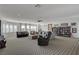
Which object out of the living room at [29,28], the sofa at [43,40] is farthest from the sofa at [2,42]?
the sofa at [43,40]

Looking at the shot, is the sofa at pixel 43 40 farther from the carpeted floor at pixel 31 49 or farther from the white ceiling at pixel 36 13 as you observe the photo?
the white ceiling at pixel 36 13

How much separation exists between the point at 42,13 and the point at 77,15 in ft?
4.94

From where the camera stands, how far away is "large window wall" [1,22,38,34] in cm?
310

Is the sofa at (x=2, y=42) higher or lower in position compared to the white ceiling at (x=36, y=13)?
lower

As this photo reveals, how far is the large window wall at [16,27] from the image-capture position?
A: 10.2 feet

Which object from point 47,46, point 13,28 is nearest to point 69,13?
point 47,46

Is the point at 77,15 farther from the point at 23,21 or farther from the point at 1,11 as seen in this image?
the point at 1,11

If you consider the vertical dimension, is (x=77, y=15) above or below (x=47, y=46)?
above

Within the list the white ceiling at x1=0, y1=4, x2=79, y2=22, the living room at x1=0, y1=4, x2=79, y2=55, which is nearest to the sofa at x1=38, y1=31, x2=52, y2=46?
the living room at x1=0, y1=4, x2=79, y2=55

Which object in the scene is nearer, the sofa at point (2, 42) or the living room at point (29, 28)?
the sofa at point (2, 42)

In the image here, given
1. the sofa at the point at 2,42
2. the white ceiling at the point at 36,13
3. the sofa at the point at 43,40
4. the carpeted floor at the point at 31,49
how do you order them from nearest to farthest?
the sofa at the point at 2,42
the carpeted floor at the point at 31,49
the white ceiling at the point at 36,13
the sofa at the point at 43,40

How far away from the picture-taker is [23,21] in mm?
3543

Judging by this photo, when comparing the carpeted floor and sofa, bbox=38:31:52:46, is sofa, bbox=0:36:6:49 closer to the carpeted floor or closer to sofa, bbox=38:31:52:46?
the carpeted floor

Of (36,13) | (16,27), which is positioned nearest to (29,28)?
(16,27)
